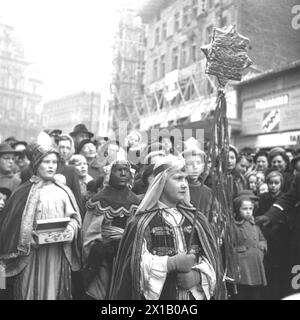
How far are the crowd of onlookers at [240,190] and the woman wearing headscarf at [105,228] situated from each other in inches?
14.6

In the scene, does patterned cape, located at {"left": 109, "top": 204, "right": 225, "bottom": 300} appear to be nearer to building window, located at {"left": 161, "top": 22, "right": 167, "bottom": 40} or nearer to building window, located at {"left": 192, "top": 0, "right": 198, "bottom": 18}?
building window, located at {"left": 192, "top": 0, "right": 198, "bottom": 18}

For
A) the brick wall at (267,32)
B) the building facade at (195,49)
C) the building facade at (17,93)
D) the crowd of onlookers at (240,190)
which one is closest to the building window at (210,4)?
the building facade at (195,49)

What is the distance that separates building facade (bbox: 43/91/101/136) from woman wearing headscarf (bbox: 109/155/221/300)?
165 feet

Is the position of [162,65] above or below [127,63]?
below

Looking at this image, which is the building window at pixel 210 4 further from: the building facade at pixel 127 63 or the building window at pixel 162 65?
the building facade at pixel 127 63

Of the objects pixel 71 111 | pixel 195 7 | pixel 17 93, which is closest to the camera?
pixel 195 7

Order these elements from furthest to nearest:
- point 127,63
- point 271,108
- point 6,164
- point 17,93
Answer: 1. point 127,63
2. point 17,93
3. point 271,108
4. point 6,164

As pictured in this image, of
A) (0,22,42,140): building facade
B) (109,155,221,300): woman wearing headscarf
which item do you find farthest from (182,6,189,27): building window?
(109,155,221,300): woman wearing headscarf

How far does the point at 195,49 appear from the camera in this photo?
1053 inches

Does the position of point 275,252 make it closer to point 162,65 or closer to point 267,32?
point 267,32

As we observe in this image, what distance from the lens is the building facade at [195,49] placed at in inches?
859

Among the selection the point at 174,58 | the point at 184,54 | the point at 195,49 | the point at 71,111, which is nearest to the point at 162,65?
the point at 174,58

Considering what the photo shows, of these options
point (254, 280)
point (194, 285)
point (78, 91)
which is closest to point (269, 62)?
point (254, 280)

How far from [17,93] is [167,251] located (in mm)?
36976
